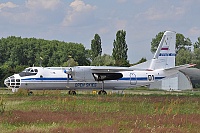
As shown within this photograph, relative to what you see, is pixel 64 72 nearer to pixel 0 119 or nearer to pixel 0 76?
pixel 0 119

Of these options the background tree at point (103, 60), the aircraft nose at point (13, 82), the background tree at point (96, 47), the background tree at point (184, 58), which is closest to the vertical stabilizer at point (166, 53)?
the aircraft nose at point (13, 82)

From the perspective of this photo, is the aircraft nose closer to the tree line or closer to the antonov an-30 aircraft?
the antonov an-30 aircraft

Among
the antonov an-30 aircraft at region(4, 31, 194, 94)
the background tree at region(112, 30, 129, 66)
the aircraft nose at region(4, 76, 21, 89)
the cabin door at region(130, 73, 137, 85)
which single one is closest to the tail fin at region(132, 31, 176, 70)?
the antonov an-30 aircraft at region(4, 31, 194, 94)

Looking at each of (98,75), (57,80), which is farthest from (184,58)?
(57,80)

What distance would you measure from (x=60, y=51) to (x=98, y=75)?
78.8 m

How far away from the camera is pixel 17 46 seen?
123m

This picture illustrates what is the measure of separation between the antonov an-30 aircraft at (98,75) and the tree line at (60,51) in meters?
60.5

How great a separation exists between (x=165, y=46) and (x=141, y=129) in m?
33.2

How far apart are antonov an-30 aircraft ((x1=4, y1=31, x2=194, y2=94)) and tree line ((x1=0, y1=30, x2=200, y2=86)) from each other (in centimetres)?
6054

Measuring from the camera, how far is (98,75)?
40.8 meters

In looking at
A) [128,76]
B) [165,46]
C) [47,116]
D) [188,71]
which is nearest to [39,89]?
[128,76]

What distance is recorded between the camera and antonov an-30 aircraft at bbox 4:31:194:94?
128ft

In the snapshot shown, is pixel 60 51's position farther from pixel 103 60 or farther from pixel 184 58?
pixel 184 58

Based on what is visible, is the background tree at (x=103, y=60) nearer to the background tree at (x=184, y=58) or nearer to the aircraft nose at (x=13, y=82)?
the background tree at (x=184, y=58)
